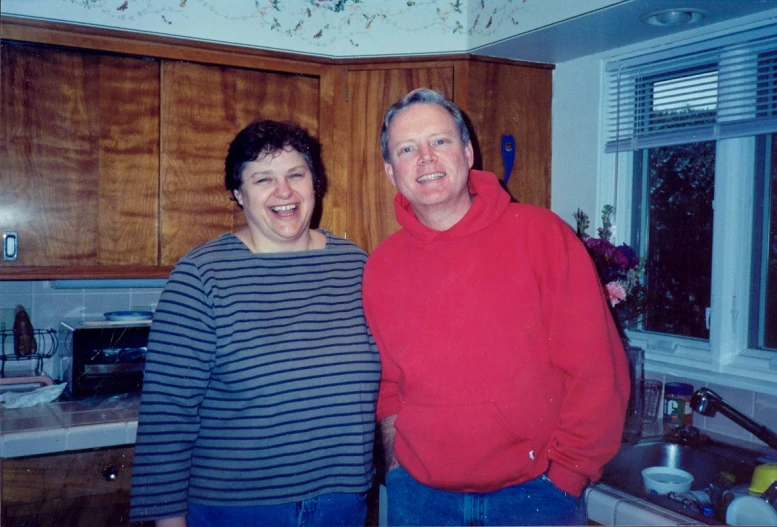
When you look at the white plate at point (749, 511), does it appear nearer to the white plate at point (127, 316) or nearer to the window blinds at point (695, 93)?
the window blinds at point (695, 93)

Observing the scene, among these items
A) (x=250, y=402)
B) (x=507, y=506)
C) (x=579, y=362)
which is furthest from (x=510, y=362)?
(x=250, y=402)

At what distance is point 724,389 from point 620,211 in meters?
0.71

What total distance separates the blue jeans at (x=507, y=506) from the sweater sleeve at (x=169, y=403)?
0.48 m

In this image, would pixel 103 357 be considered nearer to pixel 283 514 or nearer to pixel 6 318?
pixel 6 318

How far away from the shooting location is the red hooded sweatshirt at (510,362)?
113cm

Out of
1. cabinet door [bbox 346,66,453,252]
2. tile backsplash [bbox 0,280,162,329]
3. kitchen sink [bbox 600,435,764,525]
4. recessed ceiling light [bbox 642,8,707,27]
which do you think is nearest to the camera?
kitchen sink [bbox 600,435,764,525]

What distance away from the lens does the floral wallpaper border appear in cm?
204

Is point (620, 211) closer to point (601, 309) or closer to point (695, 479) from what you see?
point (695, 479)

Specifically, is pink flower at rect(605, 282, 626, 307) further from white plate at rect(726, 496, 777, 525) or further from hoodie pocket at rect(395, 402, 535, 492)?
hoodie pocket at rect(395, 402, 535, 492)

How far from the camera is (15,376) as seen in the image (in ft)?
7.41

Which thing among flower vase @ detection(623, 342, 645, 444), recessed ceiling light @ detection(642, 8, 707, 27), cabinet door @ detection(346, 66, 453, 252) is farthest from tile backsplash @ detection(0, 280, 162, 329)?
recessed ceiling light @ detection(642, 8, 707, 27)

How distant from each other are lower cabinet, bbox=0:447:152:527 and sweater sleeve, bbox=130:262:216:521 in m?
0.85

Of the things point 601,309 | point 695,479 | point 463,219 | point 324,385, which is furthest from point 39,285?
point 695,479

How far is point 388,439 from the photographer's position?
1368mm
